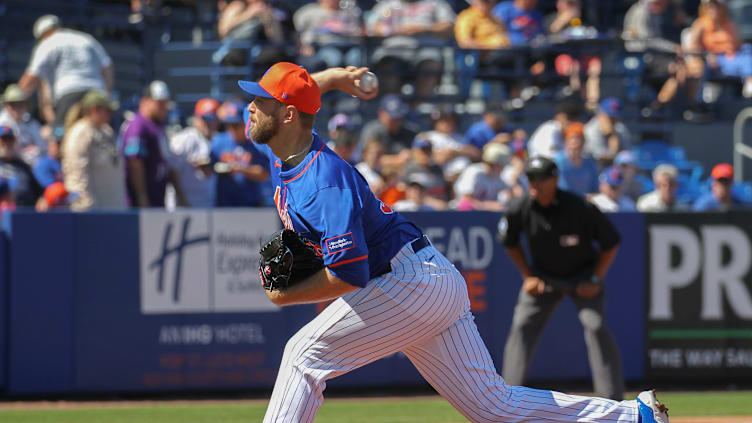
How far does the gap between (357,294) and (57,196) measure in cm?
562

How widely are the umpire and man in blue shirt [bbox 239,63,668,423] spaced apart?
108 inches

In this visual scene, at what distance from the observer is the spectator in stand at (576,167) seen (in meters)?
11.6

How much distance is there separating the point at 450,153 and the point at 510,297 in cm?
267

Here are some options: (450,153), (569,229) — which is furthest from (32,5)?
(569,229)

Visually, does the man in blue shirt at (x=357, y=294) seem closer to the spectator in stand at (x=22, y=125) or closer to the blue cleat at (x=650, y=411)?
the blue cleat at (x=650, y=411)

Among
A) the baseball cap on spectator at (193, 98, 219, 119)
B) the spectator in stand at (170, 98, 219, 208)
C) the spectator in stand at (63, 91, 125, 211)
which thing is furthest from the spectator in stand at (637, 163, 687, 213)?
the spectator in stand at (63, 91, 125, 211)

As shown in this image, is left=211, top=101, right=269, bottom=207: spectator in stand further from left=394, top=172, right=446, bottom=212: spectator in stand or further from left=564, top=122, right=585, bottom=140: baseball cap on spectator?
left=564, top=122, right=585, bottom=140: baseball cap on spectator

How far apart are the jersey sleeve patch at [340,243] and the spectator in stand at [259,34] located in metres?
9.04

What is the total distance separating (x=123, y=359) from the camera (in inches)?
375

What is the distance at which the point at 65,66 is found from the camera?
38.8ft

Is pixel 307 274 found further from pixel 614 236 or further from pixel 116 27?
pixel 116 27

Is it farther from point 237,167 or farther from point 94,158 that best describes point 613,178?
point 94,158

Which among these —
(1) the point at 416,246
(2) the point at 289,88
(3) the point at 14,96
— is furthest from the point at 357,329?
(3) the point at 14,96

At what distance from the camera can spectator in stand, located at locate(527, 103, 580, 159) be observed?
12.5 metres
